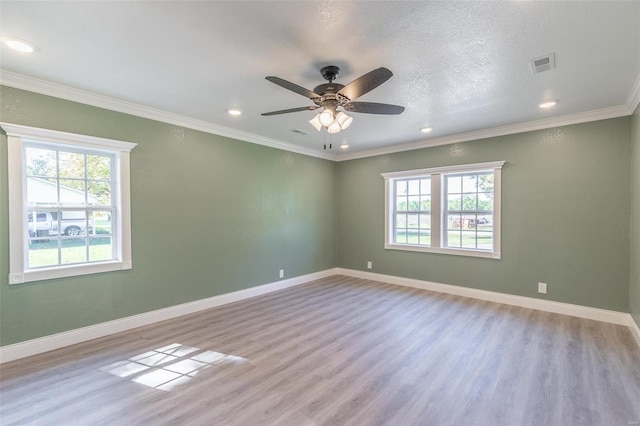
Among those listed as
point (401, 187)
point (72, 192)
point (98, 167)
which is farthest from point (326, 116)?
point (401, 187)

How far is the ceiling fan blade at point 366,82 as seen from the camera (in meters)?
2.07

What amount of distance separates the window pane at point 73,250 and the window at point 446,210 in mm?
4761

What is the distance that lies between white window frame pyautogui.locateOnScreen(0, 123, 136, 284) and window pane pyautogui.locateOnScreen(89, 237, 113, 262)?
73 millimetres

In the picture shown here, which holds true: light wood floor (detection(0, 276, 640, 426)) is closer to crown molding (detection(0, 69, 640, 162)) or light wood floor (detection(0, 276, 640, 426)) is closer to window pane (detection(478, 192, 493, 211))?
window pane (detection(478, 192, 493, 211))

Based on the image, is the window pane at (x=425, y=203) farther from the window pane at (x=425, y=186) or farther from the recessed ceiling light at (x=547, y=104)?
the recessed ceiling light at (x=547, y=104)

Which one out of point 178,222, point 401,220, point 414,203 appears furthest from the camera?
point 401,220

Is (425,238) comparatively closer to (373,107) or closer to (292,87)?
(373,107)

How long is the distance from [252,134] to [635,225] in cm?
520

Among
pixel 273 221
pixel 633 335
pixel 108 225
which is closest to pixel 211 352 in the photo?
pixel 108 225

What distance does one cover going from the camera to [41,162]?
3.00 metres

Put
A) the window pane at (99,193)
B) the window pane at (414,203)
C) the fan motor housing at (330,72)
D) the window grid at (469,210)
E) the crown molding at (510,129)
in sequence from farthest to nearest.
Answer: the window pane at (414,203) → the window grid at (469,210) → the crown molding at (510,129) → the window pane at (99,193) → the fan motor housing at (330,72)

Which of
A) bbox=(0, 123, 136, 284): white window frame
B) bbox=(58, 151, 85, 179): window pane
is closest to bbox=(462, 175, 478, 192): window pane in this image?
bbox=(0, 123, 136, 284): white window frame

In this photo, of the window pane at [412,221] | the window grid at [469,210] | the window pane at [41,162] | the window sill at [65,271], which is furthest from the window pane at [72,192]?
the window grid at [469,210]

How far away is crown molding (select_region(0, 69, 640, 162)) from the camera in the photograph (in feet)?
9.46
